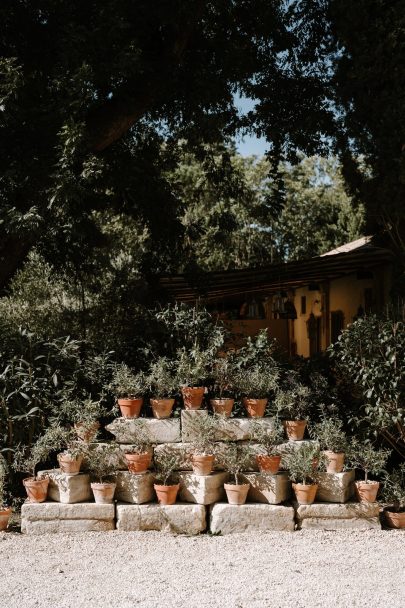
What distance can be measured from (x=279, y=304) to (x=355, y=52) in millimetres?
5721

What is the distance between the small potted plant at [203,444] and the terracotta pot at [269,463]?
0.44 m

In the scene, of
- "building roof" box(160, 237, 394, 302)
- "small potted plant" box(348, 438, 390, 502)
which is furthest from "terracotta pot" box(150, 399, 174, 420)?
"building roof" box(160, 237, 394, 302)

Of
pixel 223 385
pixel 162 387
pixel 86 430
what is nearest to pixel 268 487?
pixel 223 385

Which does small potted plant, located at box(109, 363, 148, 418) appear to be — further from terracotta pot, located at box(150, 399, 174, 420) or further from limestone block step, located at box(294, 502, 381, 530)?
limestone block step, located at box(294, 502, 381, 530)

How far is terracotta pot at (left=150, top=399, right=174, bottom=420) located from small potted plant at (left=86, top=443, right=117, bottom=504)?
0.49m

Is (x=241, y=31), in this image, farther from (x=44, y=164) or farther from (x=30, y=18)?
(x=44, y=164)

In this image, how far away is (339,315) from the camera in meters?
13.3

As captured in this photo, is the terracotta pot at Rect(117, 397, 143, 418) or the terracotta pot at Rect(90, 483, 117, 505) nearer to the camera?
the terracotta pot at Rect(90, 483, 117, 505)

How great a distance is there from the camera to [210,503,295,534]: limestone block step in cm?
543

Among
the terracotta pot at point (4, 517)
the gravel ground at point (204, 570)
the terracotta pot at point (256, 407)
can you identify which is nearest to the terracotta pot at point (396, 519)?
the gravel ground at point (204, 570)

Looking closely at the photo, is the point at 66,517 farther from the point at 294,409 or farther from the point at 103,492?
the point at 294,409

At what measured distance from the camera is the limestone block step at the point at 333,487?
18.2 feet

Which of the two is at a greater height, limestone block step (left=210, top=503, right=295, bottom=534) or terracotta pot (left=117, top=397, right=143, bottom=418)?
terracotta pot (left=117, top=397, right=143, bottom=418)

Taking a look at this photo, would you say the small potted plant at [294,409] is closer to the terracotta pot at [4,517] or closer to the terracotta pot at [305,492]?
the terracotta pot at [305,492]
